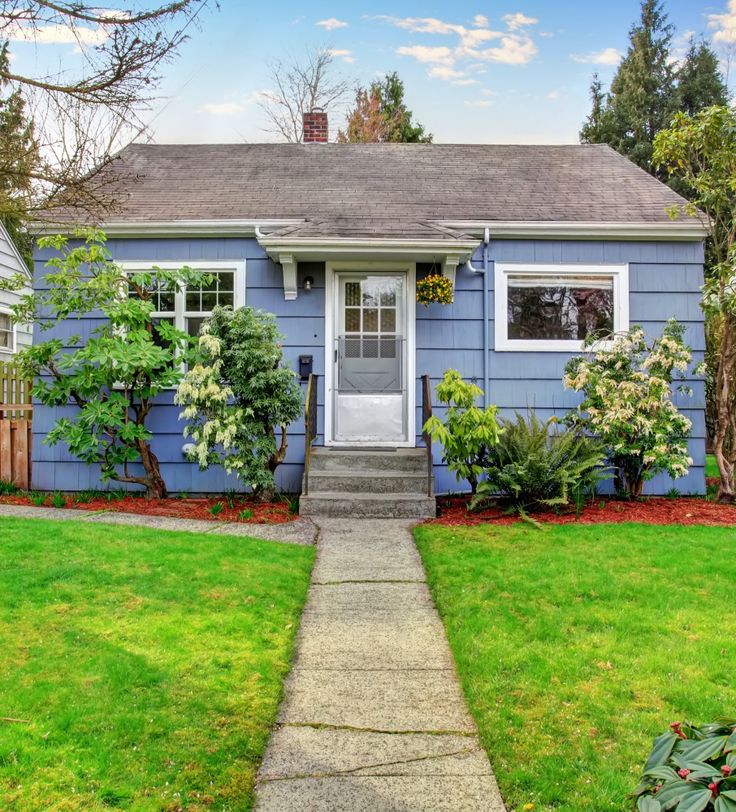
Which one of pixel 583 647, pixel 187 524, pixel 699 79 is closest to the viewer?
pixel 583 647

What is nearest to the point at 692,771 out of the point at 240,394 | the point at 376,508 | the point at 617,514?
the point at 376,508

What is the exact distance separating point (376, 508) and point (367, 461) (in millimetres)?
728

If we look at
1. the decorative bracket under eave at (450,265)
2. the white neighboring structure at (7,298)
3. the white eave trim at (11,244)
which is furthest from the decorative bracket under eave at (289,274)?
the white eave trim at (11,244)

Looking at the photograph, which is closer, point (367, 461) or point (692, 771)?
point (692, 771)

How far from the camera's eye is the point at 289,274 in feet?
26.7

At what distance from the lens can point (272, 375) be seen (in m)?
7.06

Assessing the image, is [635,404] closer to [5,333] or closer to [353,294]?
[353,294]

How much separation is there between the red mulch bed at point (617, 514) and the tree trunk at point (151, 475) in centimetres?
333

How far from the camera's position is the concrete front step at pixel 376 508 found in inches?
276

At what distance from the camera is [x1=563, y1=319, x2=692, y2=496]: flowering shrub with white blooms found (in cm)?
718

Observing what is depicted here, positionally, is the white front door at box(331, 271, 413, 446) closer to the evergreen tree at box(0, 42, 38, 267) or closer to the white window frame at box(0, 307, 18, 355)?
the evergreen tree at box(0, 42, 38, 267)

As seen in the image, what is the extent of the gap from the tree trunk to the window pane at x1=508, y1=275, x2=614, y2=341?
4.67 m

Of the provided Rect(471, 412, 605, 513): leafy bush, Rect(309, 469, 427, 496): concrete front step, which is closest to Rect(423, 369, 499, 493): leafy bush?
Rect(471, 412, 605, 513): leafy bush

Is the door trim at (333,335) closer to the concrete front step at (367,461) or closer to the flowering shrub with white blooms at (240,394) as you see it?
the concrete front step at (367,461)
